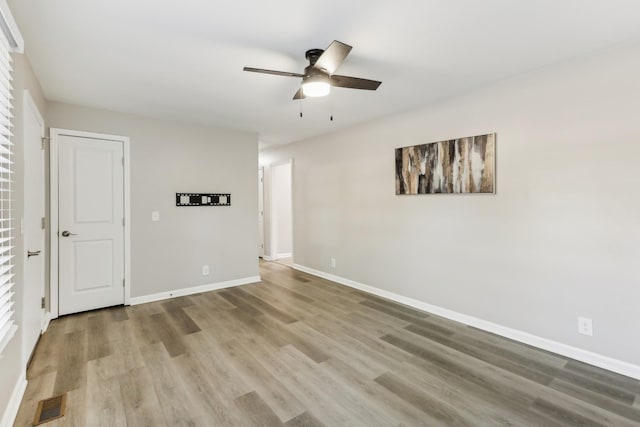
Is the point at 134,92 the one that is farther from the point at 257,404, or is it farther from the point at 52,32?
the point at 257,404

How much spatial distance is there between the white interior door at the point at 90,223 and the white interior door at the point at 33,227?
0.26m

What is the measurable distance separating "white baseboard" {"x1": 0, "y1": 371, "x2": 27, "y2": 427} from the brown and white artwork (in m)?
3.79

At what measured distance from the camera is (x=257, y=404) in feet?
6.46

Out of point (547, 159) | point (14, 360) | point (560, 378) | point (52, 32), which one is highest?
point (52, 32)

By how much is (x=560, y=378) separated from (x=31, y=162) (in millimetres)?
4671

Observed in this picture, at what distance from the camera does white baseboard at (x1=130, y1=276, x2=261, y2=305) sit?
3904 millimetres

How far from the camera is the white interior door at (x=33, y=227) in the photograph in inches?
92.0

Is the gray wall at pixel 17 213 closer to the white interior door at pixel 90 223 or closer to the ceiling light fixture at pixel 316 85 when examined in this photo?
the white interior door at pixel 90 223

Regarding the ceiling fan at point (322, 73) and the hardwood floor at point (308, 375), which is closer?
the hardwood floor at point (308, 375)

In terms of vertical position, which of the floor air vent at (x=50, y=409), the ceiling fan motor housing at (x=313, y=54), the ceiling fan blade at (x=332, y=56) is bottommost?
the floor air vent at (x=50, y=409)

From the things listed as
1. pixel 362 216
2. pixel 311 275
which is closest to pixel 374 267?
pixel 362 216

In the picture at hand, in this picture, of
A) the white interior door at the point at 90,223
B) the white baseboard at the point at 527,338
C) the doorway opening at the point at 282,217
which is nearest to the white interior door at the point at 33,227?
the white interior door at the point at 90,223

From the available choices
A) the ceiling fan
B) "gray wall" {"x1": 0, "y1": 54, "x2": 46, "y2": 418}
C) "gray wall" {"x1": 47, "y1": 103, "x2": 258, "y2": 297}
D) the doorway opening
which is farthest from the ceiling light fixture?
the doorway opening

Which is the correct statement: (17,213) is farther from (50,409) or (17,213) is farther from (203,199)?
(203,199)
